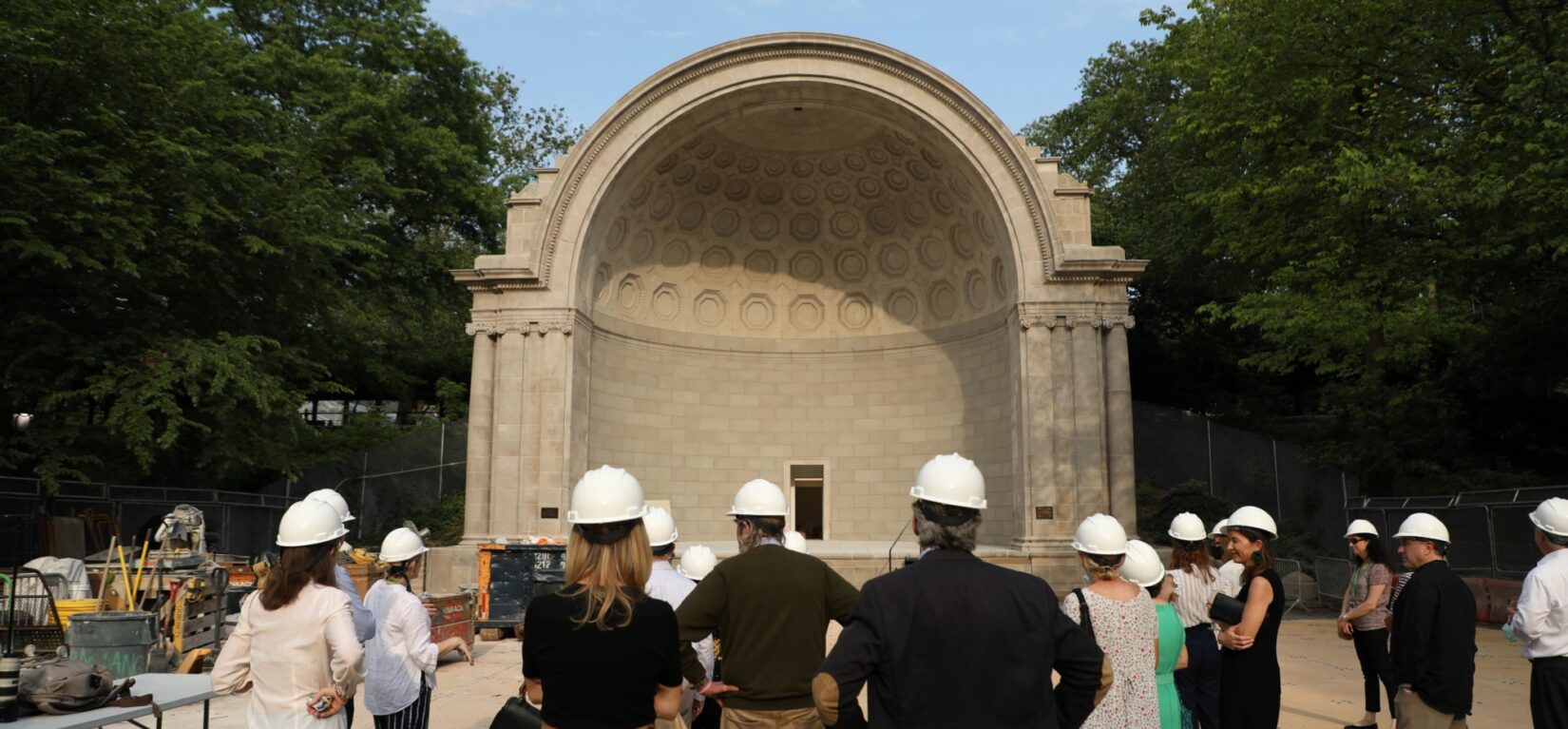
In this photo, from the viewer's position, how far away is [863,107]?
22172mm

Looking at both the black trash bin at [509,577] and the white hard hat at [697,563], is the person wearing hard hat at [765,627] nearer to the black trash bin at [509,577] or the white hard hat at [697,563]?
the white hard hat at [697,563]

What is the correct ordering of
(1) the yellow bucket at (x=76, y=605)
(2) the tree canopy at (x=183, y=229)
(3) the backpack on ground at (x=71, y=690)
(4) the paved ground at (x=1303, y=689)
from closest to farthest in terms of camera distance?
(3) the backpack on ground at (x=71, y=690), (4) the paved ground at (x=1303, y=689), (1) the yellow bucket at (x=76, y=605), (2) the tree canopy at (x=183, y=229)

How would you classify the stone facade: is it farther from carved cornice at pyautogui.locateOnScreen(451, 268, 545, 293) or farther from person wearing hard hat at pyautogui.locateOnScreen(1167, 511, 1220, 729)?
person wearing hard hat at pyautogui.locateOnScreen(1167, 511, 1220, 729)

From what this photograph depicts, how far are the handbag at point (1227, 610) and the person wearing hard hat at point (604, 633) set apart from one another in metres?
3.82

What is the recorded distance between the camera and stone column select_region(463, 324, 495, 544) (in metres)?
20.8

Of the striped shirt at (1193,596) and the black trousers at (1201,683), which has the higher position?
the striped shirt at (1193,596)

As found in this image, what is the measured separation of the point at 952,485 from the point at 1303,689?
31.1 ft

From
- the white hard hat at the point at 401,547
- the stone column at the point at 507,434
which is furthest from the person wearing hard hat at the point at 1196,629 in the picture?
the stone column at the point at 507,434

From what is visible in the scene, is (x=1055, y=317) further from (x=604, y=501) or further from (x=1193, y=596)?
(x=604, y=501)

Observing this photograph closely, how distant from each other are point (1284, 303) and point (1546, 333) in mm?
6704

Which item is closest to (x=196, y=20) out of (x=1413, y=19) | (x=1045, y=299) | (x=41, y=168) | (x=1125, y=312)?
(x=41, y=168)

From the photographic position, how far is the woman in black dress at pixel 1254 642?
6.20 m

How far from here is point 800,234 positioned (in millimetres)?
26016

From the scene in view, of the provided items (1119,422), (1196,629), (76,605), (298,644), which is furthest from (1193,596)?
(1119,422)
